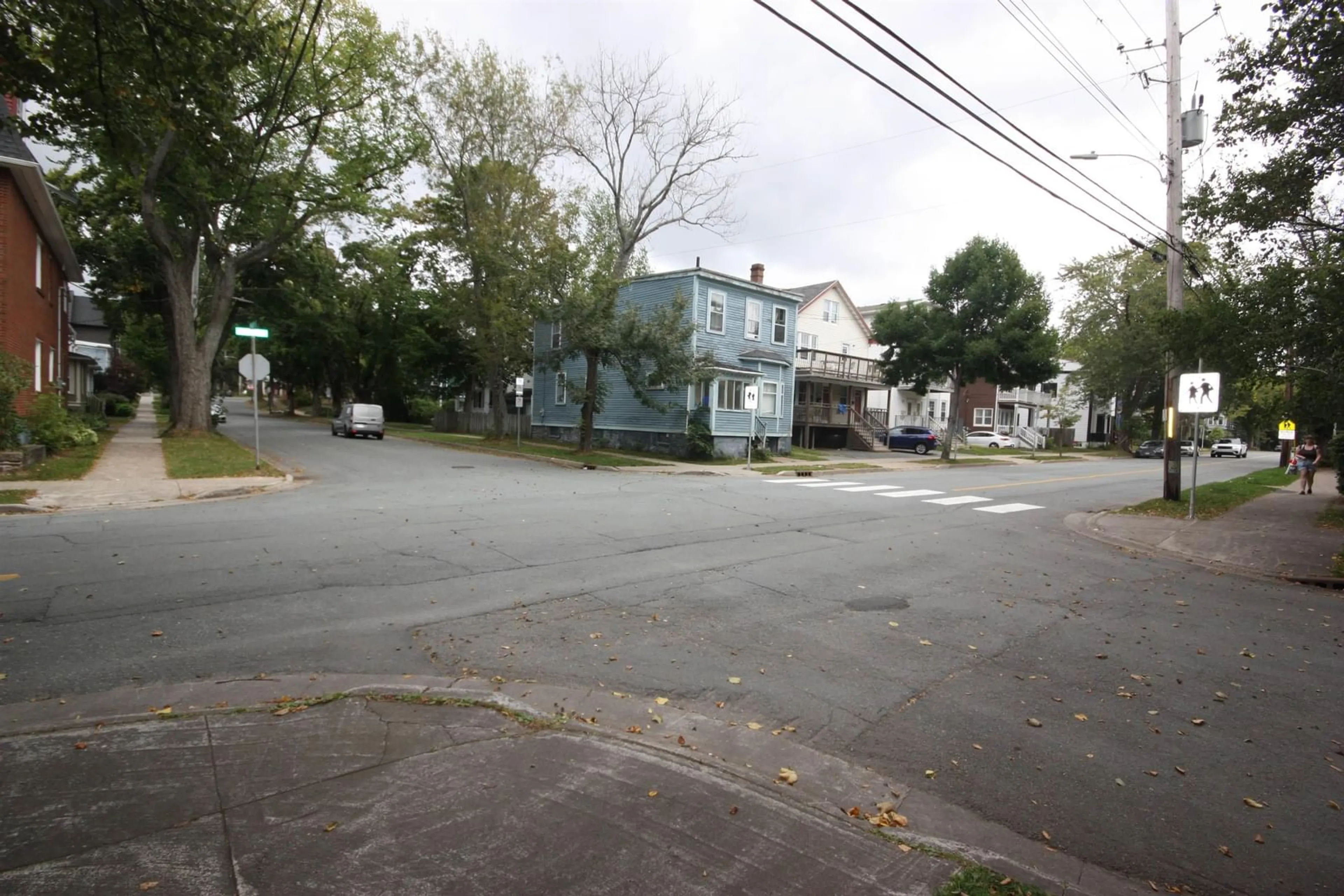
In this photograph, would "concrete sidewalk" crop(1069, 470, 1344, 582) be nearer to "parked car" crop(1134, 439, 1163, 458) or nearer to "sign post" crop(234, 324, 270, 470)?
"sign post" crop(234, 324, 270, 470)

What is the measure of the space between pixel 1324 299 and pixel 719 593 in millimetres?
12120

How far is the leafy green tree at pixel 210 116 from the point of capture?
7.14m

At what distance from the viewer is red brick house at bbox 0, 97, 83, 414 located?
709 inches

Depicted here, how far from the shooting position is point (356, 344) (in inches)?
1874

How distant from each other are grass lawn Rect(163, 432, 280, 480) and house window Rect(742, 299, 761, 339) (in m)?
19.6

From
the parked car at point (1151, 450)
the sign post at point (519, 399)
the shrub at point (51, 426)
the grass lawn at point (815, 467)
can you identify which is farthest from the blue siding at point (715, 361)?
the parked car at point (1151, 450)

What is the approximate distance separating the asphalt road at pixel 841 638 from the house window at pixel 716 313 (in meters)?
19.2

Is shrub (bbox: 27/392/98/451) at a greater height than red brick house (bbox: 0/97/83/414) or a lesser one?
lesser

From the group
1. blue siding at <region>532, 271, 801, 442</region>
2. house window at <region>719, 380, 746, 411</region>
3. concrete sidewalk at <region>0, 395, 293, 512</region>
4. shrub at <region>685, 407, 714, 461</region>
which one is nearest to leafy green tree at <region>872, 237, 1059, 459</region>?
blue siding at <region>532, 271, 801, 442</region>

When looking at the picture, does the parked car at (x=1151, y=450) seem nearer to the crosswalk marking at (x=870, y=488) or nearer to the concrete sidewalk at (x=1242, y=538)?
the concrete sidewalk at (x=1242, y=538)

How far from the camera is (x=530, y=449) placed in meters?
29.6

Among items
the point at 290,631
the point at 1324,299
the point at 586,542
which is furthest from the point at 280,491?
the point at 1324,299

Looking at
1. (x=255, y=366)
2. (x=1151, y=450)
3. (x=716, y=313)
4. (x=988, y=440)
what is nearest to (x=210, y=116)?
(x=255, y=366)

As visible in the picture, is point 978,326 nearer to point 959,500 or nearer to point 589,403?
point 589,403
